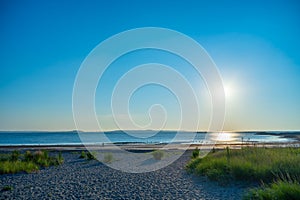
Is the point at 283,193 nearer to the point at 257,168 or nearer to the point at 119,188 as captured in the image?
the point at 257,168

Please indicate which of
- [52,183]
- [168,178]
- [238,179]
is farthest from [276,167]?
[52,183]

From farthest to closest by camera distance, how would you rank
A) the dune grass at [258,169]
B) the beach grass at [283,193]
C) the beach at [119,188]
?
the dune grass at [258,169]
the beach at [119,188]
the beach grass at [283,193]

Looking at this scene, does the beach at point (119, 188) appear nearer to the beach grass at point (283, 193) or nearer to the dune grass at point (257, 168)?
the dune grass at point (257, 168)

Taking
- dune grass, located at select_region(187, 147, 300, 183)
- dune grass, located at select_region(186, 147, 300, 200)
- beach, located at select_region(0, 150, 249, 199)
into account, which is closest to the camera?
beach, located at select_region(0, 150, 249, 199)

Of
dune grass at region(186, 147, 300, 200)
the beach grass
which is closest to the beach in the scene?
dune grass at region(186, 147, 300, 200)

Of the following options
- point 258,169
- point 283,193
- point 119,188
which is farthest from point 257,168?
point 119,188

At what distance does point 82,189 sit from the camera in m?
9.93

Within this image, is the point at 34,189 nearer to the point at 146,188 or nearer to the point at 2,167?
the point at 146,188

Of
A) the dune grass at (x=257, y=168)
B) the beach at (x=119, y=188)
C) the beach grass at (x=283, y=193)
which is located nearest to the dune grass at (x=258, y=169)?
the dune grass at (x=257, y=168)

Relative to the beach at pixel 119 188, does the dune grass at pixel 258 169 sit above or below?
above

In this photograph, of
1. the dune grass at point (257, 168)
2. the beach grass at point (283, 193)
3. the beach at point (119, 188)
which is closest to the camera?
the beach grass at point (283, 193)

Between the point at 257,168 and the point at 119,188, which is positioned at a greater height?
the point at 257,168

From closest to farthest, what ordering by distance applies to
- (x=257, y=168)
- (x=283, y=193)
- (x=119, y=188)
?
1. (x=283, y=193)
2. (x=119, y=188)
3. (x=257, y=168)

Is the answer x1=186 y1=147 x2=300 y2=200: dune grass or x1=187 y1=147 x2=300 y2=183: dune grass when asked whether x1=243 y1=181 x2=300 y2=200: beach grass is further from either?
x1=187 y1=147 x2=300 y2=183: dune grass
